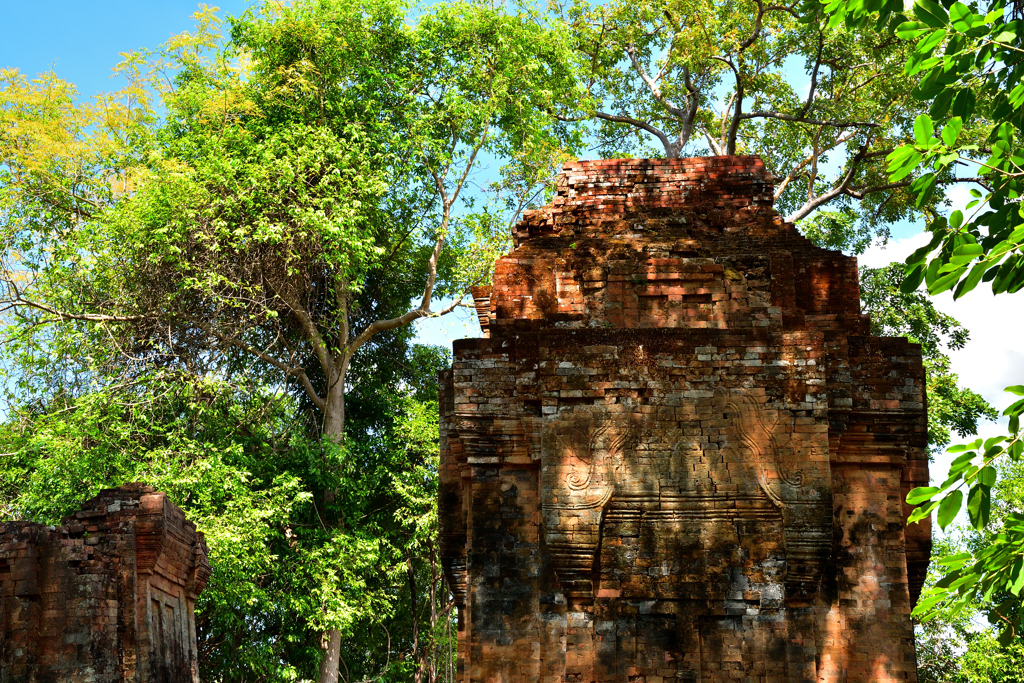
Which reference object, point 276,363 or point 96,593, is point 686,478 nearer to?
point 96,593

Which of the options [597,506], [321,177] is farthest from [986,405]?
[597,506]

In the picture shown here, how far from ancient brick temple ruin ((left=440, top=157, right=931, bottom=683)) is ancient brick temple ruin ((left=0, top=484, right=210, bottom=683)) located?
2965 millimetres

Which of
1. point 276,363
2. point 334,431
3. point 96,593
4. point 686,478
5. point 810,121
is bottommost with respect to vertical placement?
point 96,593

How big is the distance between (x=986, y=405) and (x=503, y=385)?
12.5 metres

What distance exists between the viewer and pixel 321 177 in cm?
1708

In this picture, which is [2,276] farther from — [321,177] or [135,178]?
[321,177]

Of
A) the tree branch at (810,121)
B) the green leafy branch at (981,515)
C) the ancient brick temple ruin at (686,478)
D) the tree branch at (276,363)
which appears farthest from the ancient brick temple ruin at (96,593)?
the tree branch at (810,121)

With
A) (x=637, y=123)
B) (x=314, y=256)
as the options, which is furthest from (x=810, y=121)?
(x=314, y=256)

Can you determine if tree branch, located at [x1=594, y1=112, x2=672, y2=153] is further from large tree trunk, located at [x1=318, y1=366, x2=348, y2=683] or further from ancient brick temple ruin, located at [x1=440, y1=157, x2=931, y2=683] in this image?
ancient brick temple ruin, located at [x1=440, y1=157, x2=931, y2=683]

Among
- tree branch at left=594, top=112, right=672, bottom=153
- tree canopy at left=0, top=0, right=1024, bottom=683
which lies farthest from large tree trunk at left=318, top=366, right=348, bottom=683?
tree branch at left=594, top=112, right=672, bottom=153

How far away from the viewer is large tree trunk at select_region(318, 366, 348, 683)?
15422 mm

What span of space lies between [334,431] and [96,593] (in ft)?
29.4

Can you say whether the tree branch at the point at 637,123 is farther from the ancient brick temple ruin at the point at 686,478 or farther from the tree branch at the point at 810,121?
the ancient brick temple ruin at the point at 686,478

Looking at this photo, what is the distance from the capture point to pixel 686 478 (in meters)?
6.44
